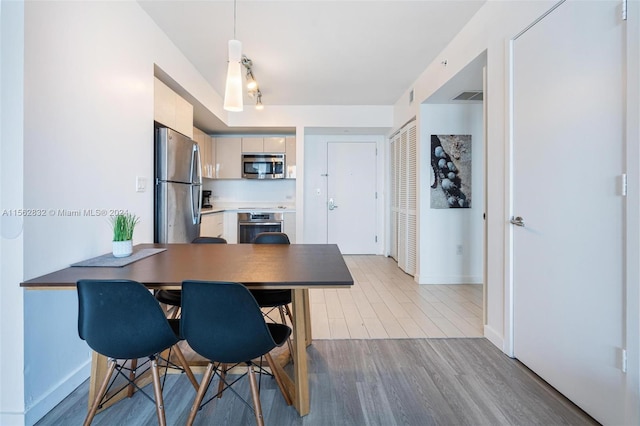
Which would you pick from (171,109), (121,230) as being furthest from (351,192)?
(121,230)

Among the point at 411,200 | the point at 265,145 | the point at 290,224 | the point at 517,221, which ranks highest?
the point at 265,145

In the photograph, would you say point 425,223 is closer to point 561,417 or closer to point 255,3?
point 561,417

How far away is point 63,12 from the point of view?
1684mm

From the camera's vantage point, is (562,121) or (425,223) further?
(425,223)

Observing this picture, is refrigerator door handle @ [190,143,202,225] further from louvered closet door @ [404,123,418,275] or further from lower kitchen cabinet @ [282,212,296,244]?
louvered closet door @ [404,123,418,275]

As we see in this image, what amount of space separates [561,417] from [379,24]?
9.67 feet

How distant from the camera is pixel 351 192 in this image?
5.78 m

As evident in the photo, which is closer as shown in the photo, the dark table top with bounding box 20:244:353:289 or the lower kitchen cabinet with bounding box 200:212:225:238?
the dark table top with bounding box 20:244:353:289

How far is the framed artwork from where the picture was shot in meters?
3.80

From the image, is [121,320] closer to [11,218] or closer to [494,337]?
[11,218]

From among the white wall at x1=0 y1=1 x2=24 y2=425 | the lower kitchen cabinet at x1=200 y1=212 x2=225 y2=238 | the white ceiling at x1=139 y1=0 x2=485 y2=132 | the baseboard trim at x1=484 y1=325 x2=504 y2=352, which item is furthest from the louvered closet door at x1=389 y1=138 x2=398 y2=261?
the white wall at x1=0 y1=1 x2=24 y2=425

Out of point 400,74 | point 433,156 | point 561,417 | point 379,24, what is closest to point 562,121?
point 561,417

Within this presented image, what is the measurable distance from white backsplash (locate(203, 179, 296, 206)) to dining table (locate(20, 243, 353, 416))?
12.2ft

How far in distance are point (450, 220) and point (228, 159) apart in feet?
11.9
